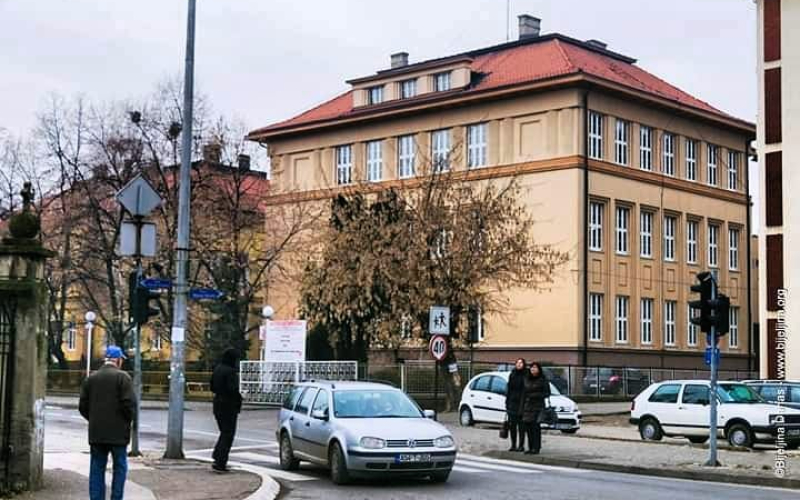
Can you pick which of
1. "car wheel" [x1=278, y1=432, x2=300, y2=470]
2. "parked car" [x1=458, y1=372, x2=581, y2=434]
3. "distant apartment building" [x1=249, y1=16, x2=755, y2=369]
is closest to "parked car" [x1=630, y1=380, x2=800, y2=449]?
"parked car" [x1=458, y1=372, x2=581, y2=434]

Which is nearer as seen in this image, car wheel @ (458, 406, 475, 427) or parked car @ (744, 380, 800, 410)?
parked car @ (744, 380, 800, 410)

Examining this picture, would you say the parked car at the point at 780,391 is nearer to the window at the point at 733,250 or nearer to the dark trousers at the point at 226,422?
the dark trousers at the point at 226,422

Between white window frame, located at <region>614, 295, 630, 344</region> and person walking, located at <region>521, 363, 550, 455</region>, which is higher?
white window frame, located at <region>614, 295, 630, 344</region>

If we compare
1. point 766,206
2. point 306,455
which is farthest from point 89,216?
point 306,455

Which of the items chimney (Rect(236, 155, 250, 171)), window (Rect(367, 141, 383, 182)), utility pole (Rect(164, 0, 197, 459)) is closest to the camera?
utility pole (Rect(164, 0, 197, 459))

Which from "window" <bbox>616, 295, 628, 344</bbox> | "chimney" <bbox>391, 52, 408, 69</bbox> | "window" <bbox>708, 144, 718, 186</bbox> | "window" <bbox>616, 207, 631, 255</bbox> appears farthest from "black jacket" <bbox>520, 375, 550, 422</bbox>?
"chimney" <bbox>391, 52, 408, 69</bbox>

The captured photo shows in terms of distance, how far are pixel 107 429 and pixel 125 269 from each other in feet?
141

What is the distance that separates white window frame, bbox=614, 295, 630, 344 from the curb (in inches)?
1305

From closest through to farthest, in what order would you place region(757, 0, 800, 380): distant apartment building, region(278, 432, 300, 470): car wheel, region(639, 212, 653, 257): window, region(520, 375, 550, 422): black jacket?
region(278, 432, 300, 470): car wheel
region(520, 375, 550, 422): black jacket
region(757, 0, 800, 380): distant apartment building
region(639, 212, 653, 257): window

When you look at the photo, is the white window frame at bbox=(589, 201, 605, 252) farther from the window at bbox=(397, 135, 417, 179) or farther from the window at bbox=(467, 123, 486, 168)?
the window at bbox=(397, 135, 417, 179)

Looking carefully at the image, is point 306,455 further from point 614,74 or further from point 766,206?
point 614,74

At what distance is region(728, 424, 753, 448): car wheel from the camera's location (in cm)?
2662

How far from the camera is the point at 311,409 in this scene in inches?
754

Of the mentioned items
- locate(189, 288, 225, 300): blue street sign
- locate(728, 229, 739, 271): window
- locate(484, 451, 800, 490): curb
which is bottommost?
locate(484, 451, 800, 490): curb
